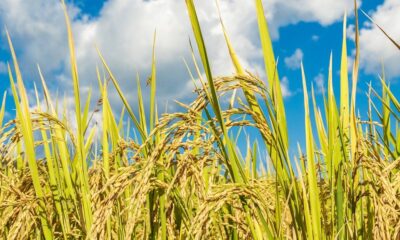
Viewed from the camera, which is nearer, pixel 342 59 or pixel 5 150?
pixel 342 59

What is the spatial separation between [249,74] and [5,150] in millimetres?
1243

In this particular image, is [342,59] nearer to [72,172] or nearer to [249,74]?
[249,74]

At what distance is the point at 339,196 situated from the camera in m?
1.72

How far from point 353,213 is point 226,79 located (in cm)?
63

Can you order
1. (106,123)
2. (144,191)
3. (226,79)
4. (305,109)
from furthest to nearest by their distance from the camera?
1. (106,123)
2. (305,109)
3. (226,79)
4. (144,191)

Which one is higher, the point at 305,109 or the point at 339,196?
the point at 305,109

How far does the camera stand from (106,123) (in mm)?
2658

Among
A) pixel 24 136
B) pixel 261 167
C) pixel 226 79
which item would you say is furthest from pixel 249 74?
pixel 261 167

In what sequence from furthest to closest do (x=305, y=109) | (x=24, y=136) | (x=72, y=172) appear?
(x=72, y=172)
(x=24, y=136)
(x=305, y=109)

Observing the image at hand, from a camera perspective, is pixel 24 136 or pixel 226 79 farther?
pixel 24 136

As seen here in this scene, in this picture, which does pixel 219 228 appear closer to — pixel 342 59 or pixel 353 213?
pixel 353 213

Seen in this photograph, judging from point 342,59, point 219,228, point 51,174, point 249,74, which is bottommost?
point 219,228

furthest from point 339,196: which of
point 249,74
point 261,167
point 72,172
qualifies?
point 261,167

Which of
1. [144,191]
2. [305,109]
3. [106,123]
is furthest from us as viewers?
[106,123]
